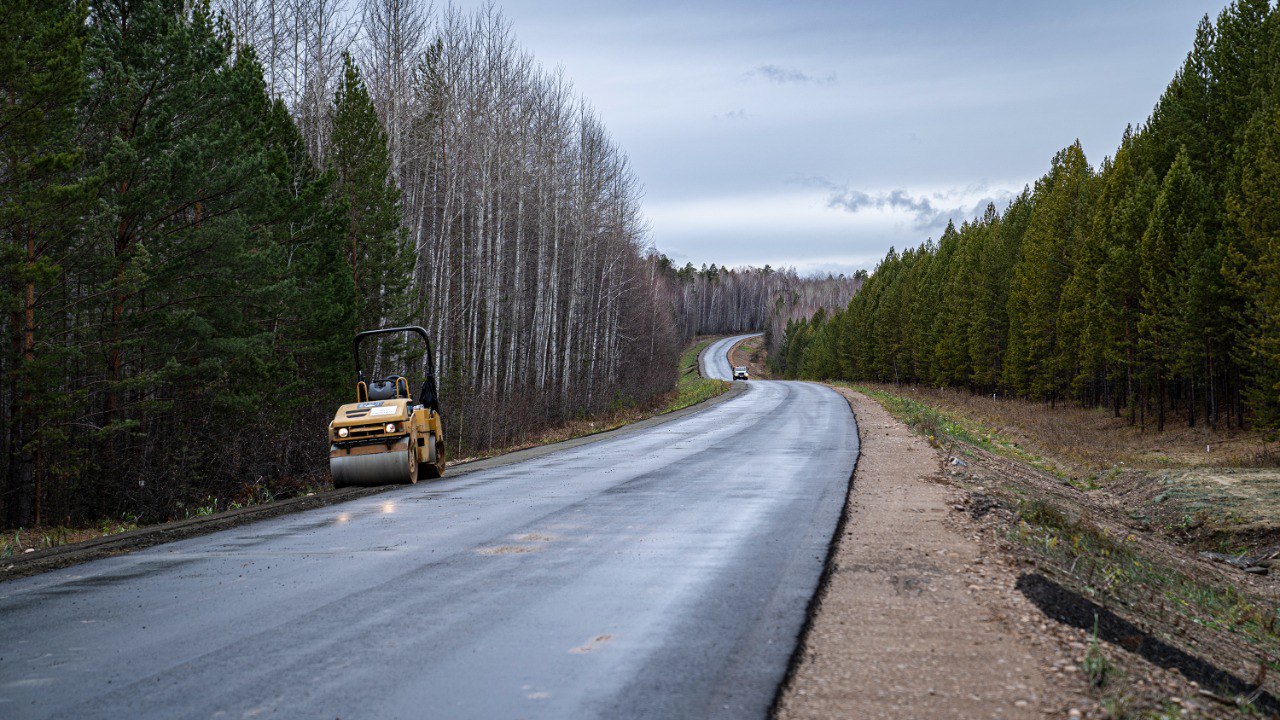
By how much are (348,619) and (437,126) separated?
33468 millimetres

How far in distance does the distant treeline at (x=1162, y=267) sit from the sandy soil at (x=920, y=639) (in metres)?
22.0

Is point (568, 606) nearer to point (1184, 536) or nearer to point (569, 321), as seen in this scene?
point (1184, 536)

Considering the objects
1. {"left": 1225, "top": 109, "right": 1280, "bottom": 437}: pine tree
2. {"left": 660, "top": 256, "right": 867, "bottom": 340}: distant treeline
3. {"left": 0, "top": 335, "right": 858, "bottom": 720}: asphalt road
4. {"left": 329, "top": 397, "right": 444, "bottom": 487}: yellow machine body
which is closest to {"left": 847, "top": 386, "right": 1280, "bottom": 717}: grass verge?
{"left": 0, "top": 335, "right": 858, "bottom": 720}: asphalt road

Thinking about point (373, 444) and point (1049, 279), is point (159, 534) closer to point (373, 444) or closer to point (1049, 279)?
point (373, 444)

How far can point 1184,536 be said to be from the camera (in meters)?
14.8

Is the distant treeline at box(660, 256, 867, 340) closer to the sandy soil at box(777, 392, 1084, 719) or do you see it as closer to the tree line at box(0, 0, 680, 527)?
the tree line at box(0, 0, 680, 527)

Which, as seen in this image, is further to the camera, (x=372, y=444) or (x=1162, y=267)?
(x=1162, y=267)

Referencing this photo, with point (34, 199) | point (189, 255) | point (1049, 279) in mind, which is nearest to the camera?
point (34, 199)

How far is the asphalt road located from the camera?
4305 millimetres

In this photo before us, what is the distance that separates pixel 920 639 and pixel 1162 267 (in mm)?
34442

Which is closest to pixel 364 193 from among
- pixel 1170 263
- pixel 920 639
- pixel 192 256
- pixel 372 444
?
pixel 192 256

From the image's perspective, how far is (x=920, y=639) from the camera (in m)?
5.21

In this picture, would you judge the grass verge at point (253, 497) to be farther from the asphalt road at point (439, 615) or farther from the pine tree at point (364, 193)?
the pine tree at point (364, 193)

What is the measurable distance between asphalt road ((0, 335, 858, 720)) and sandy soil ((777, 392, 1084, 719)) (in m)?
0.26
